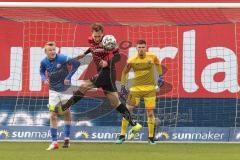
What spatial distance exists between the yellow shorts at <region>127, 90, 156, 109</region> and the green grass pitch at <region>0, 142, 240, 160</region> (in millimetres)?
719

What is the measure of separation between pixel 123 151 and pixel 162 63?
3.25 metres

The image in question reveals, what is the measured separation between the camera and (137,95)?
13.4 m

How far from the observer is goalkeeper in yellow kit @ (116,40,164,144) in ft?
43.8

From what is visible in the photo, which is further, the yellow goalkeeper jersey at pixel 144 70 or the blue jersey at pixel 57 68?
the yellow goalkeeper jersey at pixel 144 70

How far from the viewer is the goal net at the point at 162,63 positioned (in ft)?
46.9

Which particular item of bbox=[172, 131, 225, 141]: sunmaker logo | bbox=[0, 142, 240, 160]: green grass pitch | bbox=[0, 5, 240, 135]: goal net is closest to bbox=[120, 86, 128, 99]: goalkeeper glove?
bbox=[0, 5, 240, 135]: goal net

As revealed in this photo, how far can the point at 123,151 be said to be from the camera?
11.6 metres

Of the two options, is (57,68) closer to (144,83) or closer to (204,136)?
(144,83)

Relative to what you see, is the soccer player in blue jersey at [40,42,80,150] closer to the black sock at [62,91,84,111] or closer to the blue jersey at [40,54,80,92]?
the blue jersey at [40,54,80,92]

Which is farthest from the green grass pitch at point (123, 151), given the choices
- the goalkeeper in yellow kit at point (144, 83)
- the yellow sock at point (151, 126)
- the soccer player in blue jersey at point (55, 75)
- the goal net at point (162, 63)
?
the goal net at point (162, 63)

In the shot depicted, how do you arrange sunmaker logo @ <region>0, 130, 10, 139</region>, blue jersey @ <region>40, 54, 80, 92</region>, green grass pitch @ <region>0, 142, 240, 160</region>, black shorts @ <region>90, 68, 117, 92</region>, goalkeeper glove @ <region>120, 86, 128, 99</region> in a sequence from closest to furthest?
green grass pitch @ <region>0, 142, 240, 160</region> < blue jersey @ <region>40, 54, 80, 92</region> < black shorts @ <region>90, 68, 117, 92</region> < goalkeeper glove @ <region>120, 86, 128, 99</region> < sunmaker logo @ <region>0, 130, 10, 139</region>

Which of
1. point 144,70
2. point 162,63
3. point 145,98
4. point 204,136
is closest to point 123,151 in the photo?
point 145,98

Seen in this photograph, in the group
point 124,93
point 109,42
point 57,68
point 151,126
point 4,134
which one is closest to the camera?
point 109,42

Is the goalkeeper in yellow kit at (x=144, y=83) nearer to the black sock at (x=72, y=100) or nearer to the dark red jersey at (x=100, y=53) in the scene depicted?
the dark red jersey at (x=100, y=53)
